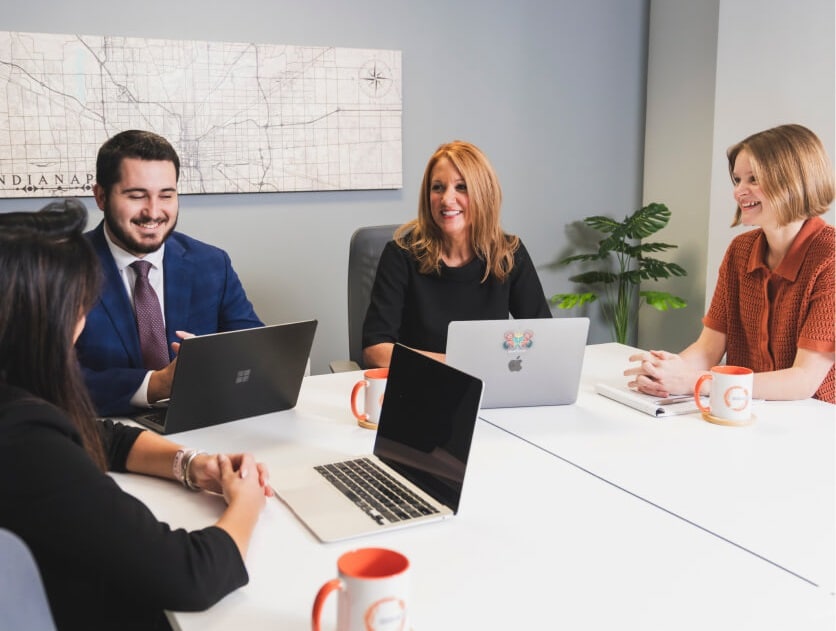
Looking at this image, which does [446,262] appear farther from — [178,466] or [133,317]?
[178,466]

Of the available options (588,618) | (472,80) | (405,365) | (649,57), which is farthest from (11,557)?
(649,57)

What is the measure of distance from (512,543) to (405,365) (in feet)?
1.33

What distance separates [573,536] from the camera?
1.18 metres

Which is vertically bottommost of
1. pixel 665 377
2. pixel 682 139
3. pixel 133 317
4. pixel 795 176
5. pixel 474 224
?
pixel 665 377

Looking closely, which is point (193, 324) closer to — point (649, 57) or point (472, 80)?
point (472, 80)

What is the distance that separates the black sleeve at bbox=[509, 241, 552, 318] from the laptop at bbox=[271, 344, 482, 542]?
121 centimetres

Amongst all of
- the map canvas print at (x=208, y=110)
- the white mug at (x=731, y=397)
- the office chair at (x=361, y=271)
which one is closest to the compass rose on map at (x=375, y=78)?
the map canvas print at (x=208, y=110)

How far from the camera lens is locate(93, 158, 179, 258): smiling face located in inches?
80.3

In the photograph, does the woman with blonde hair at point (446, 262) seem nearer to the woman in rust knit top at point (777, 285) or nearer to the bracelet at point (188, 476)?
the woman in rust knit top at point (777, 285)

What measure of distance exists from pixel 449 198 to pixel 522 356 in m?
0.84

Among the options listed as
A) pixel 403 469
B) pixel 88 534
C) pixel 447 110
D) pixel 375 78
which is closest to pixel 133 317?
pixel 403 469

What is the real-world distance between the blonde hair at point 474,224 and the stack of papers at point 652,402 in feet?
2.38

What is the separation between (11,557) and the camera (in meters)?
0.77

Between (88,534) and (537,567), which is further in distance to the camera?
(537,567)
